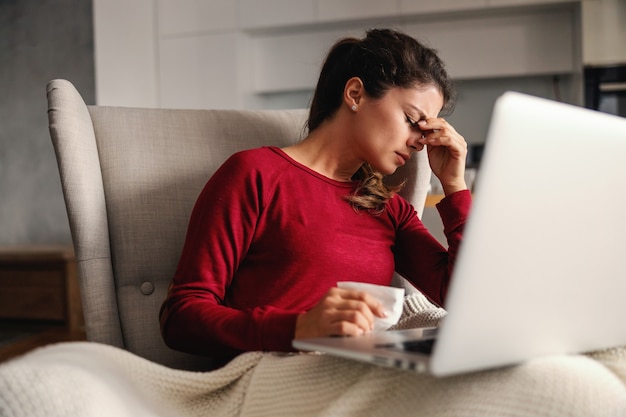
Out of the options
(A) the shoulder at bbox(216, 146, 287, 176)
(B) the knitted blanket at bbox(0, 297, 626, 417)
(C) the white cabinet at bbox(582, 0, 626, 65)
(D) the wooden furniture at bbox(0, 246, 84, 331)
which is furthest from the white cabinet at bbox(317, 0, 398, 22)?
(B) the knitted blanket at bbox(0, 297, 626, 417)

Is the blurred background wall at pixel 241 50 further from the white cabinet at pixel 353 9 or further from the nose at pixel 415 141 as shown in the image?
the nose at pixel 415 141

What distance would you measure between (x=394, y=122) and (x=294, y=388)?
0.56 meters

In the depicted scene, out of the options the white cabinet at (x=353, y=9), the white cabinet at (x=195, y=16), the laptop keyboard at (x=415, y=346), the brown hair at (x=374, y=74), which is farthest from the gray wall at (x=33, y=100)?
the laptop keyboard at (x=415, y=346)

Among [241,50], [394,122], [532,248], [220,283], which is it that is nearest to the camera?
[532,248]

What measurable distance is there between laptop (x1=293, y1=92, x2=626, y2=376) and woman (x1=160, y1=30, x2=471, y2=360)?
1.23 feet

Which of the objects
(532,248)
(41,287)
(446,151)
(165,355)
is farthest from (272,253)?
(41,287)

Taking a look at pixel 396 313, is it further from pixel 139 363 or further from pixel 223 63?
pixel 223 63

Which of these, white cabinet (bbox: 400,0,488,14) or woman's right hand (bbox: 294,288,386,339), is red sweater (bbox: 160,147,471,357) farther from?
white cabinet (bbox: 400,0,488,14)

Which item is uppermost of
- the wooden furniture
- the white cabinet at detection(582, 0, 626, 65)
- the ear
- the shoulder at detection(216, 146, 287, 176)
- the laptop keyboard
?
the white cabinet at detection(582, 0, 626, 65)

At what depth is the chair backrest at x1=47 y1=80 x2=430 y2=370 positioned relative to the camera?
4.15 feet

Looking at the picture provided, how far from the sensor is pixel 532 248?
0.67 meters

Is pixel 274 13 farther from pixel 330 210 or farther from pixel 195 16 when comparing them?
pixel 330 210

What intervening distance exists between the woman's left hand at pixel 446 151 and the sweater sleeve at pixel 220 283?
32cm

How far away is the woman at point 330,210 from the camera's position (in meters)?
1.10
